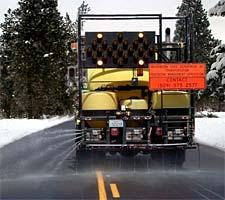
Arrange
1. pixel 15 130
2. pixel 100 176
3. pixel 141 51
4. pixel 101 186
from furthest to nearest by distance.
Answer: pixel 15 130 → pixel 141 51 → pixel 100 176 → pixel 101 186

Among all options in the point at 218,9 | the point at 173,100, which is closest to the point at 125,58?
the point at 173,100

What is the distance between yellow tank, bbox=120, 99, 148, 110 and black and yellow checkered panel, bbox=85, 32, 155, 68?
114 centimetres

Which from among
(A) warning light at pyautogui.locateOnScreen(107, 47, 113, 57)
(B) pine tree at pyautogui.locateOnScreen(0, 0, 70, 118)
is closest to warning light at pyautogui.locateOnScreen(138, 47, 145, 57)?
(A) warning light at pyautogui.locateOnScreen(107, 47, 113, 57)

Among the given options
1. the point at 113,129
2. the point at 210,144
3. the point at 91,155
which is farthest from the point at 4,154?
the point at 210,144

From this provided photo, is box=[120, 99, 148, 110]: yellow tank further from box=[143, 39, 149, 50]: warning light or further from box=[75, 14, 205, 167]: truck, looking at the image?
box=[143, 39, 149, 50]: warning light

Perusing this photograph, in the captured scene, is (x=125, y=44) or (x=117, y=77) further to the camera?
(x=117, y=77)

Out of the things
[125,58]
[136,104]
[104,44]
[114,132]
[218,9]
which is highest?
[218,9]

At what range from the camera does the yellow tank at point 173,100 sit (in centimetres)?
1616

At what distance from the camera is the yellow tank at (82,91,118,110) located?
16.0 meters

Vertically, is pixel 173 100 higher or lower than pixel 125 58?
lower

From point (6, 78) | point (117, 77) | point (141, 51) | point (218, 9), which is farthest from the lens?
point (6, 78)

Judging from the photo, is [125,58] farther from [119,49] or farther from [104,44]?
[104,44]

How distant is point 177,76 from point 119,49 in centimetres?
187

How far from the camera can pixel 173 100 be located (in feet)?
53.2
